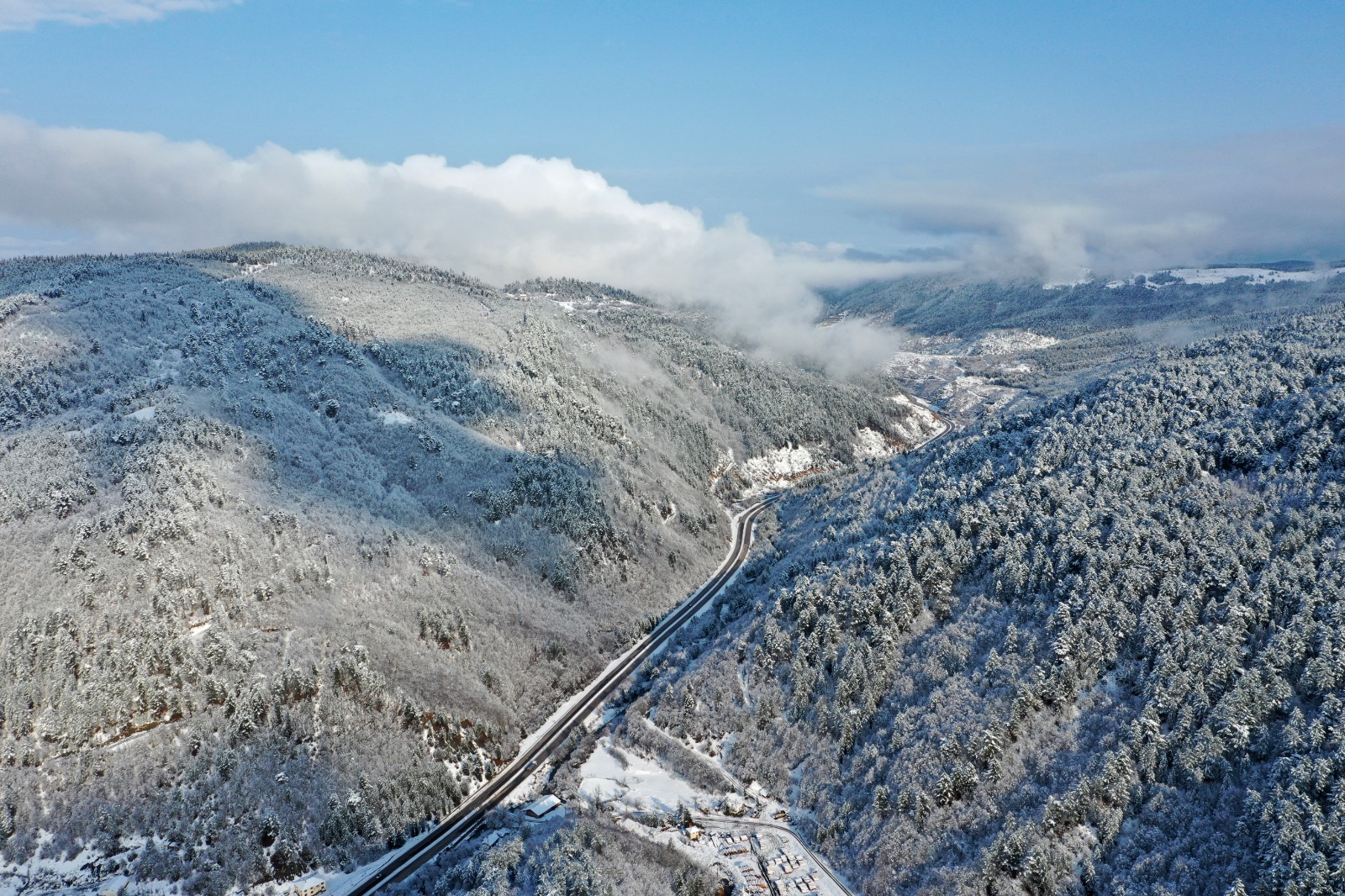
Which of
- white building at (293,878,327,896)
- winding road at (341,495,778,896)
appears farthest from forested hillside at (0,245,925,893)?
winding road at (341,495,778,896)

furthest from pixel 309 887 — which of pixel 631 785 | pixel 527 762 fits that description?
pixel 631 785

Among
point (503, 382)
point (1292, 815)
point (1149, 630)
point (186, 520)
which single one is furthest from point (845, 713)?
point (503, 382)

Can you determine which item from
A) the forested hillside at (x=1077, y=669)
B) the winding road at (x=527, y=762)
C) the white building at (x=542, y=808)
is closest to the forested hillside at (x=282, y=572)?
the winding road at (x=527, y=762)

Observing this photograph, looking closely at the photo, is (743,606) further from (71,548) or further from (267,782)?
(71,548)

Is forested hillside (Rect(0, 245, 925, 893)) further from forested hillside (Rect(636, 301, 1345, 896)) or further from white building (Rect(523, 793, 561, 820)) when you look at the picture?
forested hillside (Rect(636, 301, 1345, 896))

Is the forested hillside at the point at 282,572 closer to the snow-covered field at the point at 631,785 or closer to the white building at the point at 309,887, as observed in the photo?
the white building at the point at 309,887

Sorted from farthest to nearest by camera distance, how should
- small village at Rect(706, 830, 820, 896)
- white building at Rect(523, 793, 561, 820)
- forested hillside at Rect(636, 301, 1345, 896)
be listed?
white building at Rect(523, 793, 561, 820)
small village at Rect(706, 830, 820, 896)
forested hillside at Rect(636, 301, 1345, 896)
